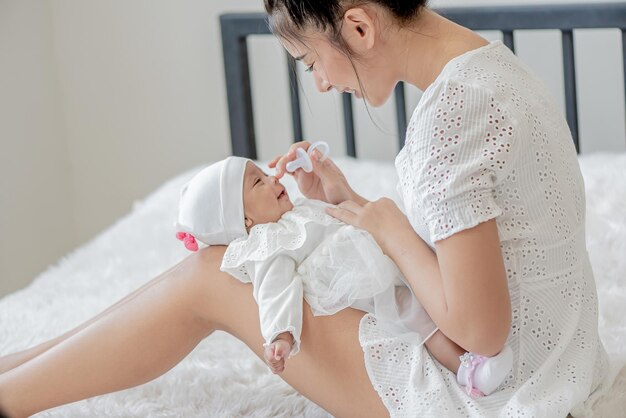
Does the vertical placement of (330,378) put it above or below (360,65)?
below

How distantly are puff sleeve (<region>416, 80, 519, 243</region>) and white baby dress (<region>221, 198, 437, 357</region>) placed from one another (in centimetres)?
18

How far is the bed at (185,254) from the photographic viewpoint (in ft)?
5.11

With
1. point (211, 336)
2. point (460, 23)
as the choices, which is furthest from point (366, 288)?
point (460, 23)

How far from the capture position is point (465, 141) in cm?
116

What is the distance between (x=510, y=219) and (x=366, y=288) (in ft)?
0.72

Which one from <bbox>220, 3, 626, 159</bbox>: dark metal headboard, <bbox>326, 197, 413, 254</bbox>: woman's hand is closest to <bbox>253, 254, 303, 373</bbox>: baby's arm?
<bbox>326, 197, 413, 254</bbox>: woman's hand

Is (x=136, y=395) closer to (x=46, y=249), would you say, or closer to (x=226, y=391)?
(x=226, y=391)

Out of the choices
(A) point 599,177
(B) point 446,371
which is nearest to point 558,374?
(B) point 446,371

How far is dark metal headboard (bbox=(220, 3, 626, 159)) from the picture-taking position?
201 centimetres

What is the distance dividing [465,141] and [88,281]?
111cm

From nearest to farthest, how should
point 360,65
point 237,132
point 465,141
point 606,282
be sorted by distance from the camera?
1. point 465,141
2. point 360,65
3. point 606,282
4. point 237,132

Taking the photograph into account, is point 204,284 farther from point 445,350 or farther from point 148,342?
point 445,350

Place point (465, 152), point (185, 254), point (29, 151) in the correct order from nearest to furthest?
1. point (465, 152)
2. point (185, 254)
3. point (29, 151)

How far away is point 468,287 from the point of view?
117 centimetres
